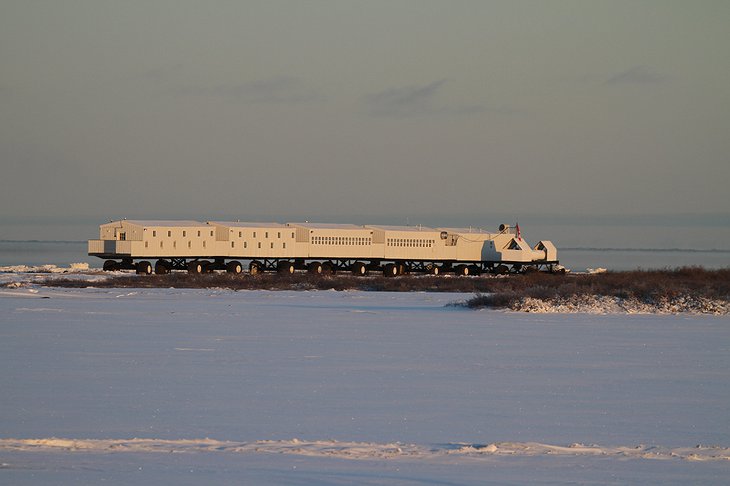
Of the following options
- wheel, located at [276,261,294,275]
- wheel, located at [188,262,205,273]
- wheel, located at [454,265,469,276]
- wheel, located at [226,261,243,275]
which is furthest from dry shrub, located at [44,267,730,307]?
wheel, located at [454,265,469,276]

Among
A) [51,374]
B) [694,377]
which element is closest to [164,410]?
[51,374]

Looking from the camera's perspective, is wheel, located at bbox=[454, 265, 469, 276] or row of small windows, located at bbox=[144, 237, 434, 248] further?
wheel, located at bbox=[454, 265, 469, 276]

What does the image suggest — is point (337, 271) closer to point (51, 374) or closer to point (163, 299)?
point (163, 299)

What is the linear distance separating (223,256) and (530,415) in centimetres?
5730

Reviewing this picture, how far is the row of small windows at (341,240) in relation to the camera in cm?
7081

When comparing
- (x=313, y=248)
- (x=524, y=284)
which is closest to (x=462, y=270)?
(x=313, y=248)

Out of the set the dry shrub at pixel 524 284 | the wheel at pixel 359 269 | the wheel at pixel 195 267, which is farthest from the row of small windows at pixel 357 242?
the dry shrub at pixel 524 284

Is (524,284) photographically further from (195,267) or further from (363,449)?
(363,449)

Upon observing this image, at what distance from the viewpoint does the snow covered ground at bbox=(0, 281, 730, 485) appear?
8969mm

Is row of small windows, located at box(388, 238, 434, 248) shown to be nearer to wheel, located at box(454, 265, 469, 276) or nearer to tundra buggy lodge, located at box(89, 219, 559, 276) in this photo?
tundra buggy lodge, located at box(89, 219, 559, 276)

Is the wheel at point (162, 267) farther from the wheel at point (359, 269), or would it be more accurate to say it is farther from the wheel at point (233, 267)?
the wheel at point (359, 269)

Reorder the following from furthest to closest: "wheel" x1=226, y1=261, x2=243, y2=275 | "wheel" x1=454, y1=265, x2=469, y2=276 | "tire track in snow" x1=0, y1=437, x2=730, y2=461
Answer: "wheel" x1=454, y1=265, x2=469, y2=276 < "wheel" x1=226, y1=261, x2=243, y2=275 < "tire track in snow" x1=0, y1=437, x2=730, y2=461

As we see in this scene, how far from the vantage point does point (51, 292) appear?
128ft

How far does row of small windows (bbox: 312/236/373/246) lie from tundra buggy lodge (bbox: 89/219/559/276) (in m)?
0.07
